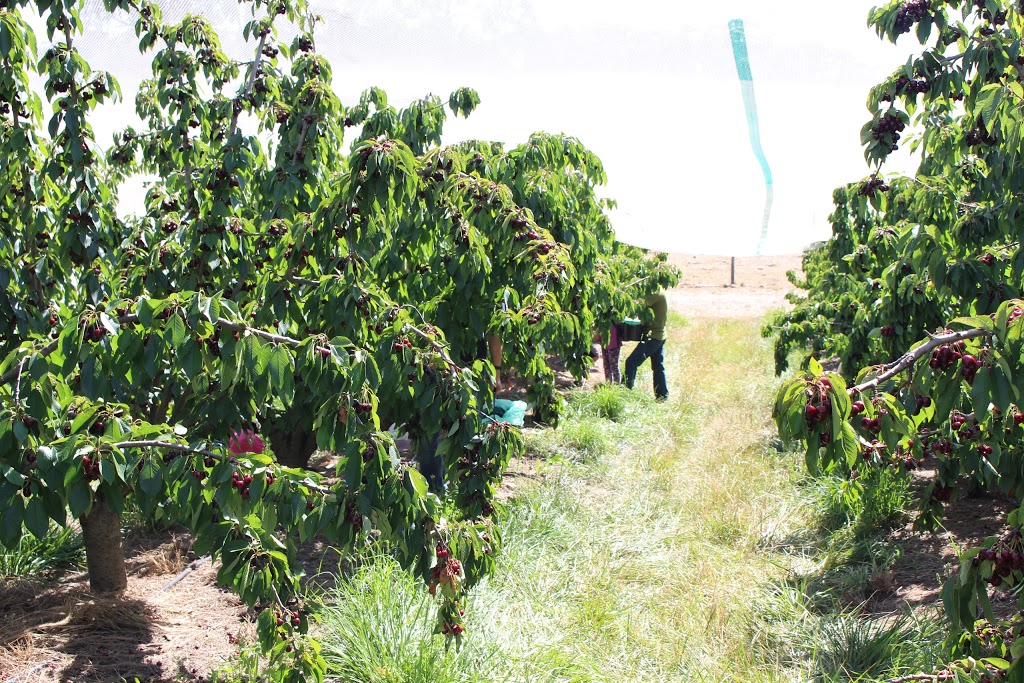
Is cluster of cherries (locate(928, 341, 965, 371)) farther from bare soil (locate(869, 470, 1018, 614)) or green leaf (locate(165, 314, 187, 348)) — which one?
bare soil (locate(869, 470, 1018, 614))

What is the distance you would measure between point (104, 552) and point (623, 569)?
8.80 feet

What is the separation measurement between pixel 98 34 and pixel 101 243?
6.27 ft

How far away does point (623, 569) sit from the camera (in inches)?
190

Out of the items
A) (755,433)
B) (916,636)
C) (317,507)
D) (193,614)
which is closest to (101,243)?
(193,614)

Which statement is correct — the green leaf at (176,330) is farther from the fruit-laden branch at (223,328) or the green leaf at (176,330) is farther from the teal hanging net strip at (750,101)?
the teal hanging net strip at (750,101)

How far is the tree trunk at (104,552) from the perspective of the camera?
4258 mm

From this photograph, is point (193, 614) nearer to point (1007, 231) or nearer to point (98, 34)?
point (98, 34)

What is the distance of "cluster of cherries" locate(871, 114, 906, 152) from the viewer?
2.97 meters

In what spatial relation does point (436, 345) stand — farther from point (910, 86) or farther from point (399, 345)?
point (910, 86)

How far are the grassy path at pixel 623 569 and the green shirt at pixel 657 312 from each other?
1.29m

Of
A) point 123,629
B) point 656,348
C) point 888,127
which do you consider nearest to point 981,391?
point 888,127

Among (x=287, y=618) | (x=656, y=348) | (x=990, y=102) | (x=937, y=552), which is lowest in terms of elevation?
(x=937, y=552)

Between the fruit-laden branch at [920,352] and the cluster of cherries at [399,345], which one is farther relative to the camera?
the cluster of cherries at [399,345]

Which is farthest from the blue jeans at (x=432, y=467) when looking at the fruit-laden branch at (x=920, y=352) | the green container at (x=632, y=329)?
the green container at (x=632, y=329)
